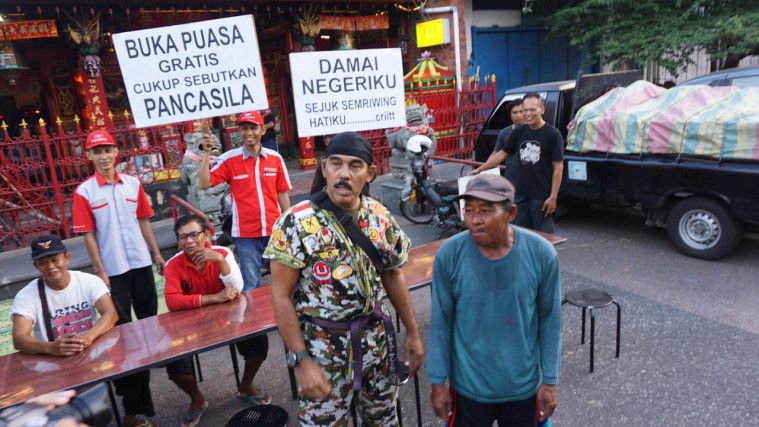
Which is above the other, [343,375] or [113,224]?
[113,224]

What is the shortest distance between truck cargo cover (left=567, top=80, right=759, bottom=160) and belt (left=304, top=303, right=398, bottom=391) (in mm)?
4365

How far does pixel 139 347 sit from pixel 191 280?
630mm

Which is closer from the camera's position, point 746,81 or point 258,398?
point 258,398

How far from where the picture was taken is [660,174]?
5.68 meters

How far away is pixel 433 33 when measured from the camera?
12695 millimetres

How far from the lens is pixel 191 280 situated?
3.33 meters

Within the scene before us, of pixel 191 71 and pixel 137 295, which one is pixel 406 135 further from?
pixel 137 295

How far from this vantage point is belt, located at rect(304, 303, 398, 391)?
2.23 metres

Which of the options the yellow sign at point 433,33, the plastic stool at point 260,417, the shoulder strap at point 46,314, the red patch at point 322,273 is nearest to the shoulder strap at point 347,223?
the red patch at point 322,273

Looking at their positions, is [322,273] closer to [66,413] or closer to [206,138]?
[66,413]

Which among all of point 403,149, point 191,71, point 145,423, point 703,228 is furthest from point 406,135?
point 145,423

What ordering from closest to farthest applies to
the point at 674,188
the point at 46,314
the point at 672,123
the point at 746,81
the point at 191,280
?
the point at 46,314 < the point at 191,280 < the point at 672,123 < the point at 674,188 < the point at 746,81

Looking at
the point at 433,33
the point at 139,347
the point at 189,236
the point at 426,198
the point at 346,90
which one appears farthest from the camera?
the point at 433,33

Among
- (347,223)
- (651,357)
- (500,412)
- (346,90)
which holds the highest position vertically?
(346,90)
